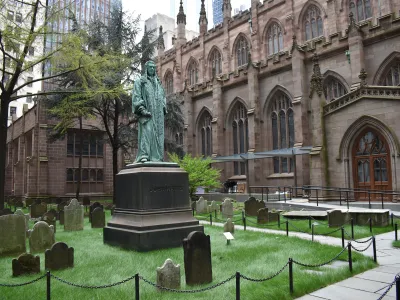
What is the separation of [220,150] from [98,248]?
23.0 m

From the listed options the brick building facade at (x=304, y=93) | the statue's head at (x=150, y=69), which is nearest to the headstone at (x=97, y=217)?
the statue's head at (x=150, y=69)

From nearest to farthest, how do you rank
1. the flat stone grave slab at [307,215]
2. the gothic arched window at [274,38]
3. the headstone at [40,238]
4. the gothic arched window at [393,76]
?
the headstone at [40,238]
the flat stone grave slab at [307,215]
the gothic arched window at [393,76]
the gothic arched window at [274,38]

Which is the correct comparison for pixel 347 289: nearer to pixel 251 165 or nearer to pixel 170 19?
pixel 251 165

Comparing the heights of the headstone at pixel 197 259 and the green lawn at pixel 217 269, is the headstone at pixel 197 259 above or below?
above

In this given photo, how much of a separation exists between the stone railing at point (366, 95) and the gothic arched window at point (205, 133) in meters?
16.4

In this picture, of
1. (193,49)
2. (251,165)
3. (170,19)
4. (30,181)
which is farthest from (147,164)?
(170,19)

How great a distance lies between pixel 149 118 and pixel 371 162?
43.1ft

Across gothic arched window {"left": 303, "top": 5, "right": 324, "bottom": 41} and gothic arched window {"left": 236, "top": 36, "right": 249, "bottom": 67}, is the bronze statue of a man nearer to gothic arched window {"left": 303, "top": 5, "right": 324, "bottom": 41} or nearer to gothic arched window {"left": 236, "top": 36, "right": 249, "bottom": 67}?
gothic arched window {"left": 303, "top": 5, "right": 324, "bottom": 41}

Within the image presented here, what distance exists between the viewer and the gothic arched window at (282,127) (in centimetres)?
2708

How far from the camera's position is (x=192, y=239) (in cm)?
602

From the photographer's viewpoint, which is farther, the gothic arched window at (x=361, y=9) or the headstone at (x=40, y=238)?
the gothic arched window at (x=361, y=9)

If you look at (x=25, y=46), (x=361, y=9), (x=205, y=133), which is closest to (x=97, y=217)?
(x=25, y=46)

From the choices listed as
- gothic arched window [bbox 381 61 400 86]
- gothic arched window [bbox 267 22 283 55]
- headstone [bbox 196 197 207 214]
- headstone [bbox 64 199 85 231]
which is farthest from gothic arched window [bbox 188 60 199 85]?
headstone [bbox 64 199 85 231]

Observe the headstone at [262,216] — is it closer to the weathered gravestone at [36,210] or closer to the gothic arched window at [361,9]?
the weathered gravestone at [36,210]
